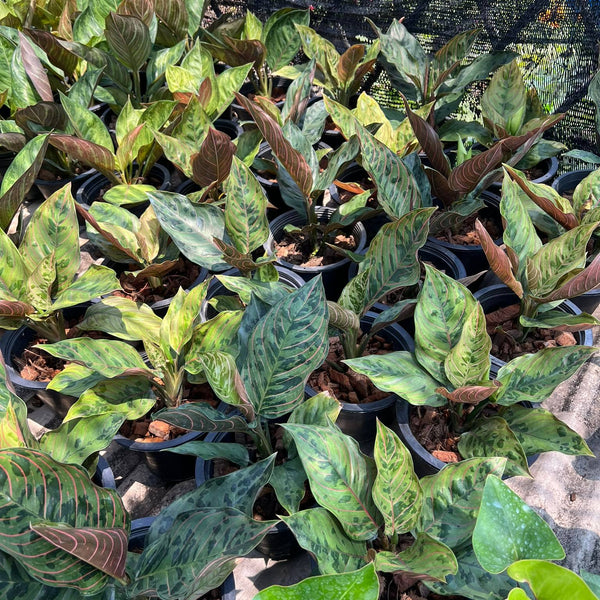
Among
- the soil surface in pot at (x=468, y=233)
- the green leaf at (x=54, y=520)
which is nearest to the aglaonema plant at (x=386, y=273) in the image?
the soil surface in pot at (x=468, y=233)

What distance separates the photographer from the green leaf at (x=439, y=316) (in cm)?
127

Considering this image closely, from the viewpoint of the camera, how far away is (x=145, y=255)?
165 centimetres

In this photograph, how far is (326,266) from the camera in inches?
68.0

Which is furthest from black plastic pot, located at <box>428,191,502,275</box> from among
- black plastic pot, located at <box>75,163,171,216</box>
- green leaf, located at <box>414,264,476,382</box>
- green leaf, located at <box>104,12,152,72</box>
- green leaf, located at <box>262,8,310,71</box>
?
green leaf, located at <box>104,12,152,72</box>

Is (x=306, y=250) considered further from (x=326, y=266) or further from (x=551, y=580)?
(x=551, y=580)

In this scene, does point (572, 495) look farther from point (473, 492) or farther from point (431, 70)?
point (431, 70)

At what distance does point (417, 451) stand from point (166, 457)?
1.93 ft

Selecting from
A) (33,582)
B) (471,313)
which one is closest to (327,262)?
(471,313)

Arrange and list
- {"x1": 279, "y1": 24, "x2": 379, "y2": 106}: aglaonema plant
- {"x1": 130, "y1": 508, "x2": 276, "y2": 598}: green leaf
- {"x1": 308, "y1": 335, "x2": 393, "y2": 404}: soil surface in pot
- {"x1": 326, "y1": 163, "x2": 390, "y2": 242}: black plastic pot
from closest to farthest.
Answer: {"x1": 130, "y1": 508, "x2": 276, "y2": 598}: green leaf, {"x1": 308, "y1": 335, "x2": 393, "y2": 404}: soil surface in pot, {"x1": 326, "y1": 163, "x2": 390, "y2": 242}: black plastic pot, {"x1": 279, "y1": 24, "x2": 379, "y2": 106}: aglaonema plant

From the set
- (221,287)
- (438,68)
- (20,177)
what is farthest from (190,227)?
(438,68)

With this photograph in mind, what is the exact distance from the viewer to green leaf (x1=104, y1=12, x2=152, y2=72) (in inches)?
81.2

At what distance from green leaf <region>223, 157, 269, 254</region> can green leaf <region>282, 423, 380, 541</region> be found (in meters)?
0.64

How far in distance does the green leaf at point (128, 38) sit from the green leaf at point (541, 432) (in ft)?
6.11

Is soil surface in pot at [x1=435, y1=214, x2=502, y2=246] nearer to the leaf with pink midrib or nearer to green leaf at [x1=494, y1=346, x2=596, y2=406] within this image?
green leaf at [x1=494, y1=346, x2=596, y2=406]
